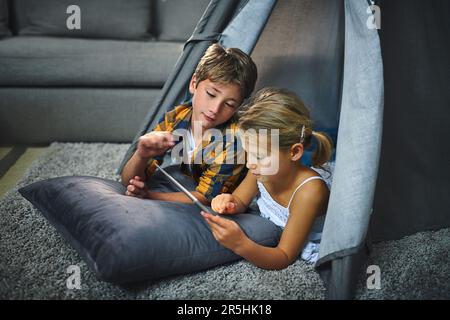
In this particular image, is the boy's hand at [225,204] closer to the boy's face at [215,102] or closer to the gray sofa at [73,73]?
the boy's face at [215,102]

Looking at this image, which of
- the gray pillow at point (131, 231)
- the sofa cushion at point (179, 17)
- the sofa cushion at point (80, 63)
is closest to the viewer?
the gray pillow at point (131, 231)

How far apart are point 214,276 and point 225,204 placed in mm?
206

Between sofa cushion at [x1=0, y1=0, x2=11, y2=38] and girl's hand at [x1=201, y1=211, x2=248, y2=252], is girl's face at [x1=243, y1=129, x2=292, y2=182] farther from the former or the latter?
sofa cushion at [x1=0, y1=0, x2=11, y2=38]

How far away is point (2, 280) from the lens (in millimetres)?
1132

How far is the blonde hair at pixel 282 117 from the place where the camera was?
1214 millimetres

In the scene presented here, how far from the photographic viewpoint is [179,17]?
97.2 inches

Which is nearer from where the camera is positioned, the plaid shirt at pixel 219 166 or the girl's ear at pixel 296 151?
the girl's ear at pixel 296 151

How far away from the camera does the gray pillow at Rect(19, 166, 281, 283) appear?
108 cm

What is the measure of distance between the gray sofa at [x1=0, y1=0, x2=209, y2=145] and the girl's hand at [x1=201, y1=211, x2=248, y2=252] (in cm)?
111

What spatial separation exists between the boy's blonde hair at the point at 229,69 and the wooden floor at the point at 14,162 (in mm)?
858

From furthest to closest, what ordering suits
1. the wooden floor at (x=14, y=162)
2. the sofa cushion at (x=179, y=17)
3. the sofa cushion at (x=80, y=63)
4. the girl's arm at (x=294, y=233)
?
the sofa cushion at (x=179, y=17)
the sofa cushion at (x=80, y=63)
the wooden floor at (x=14, y=162)
the girl's arm at (x=294, y=233)

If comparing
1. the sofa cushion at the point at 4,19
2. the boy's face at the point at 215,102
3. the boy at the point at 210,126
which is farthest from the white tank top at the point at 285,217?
the sofa cushion at the point at 4,19

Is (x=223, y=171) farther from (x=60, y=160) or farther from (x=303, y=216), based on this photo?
(x=60, y=160)

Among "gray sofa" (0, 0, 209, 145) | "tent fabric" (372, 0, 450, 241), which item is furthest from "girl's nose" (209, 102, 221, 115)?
"gray sofa" (0, 0, 209, 145)
